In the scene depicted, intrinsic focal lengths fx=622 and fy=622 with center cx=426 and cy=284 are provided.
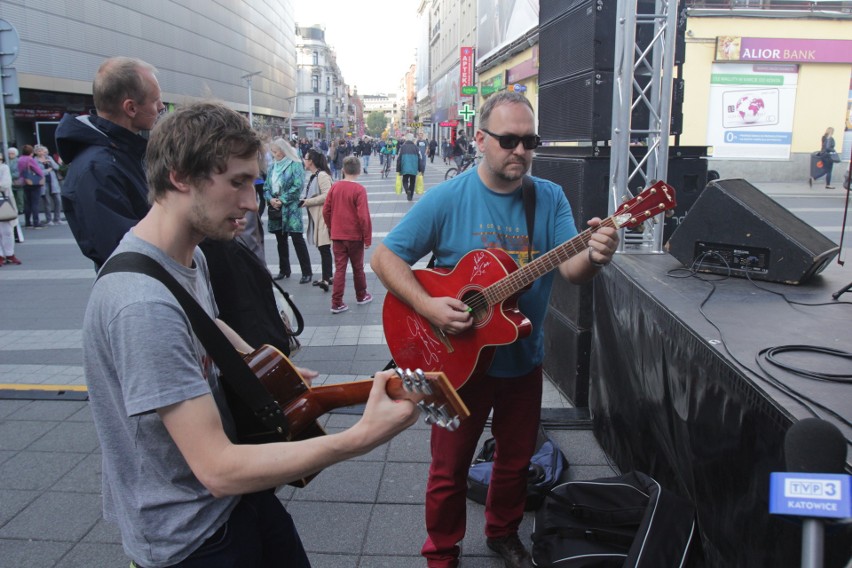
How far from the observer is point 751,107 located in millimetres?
20484

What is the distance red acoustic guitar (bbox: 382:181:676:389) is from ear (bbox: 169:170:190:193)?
1447mm

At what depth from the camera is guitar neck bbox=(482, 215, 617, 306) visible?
2570 mm

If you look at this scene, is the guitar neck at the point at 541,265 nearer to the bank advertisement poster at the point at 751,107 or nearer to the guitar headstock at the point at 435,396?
the guitar headstock at the point at 435,396

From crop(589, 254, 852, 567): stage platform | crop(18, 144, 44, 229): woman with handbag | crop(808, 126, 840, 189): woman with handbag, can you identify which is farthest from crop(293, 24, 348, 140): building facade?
crop(589, 254, 852, 567): stage platform

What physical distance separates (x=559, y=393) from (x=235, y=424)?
3.51 m

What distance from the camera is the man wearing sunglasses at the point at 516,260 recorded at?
8.66 ft

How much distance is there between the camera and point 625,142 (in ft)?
13.9

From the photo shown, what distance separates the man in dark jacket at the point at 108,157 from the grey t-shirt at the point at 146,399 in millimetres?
1409

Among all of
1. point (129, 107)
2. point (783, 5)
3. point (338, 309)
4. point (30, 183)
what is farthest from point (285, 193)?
point (783, 5)

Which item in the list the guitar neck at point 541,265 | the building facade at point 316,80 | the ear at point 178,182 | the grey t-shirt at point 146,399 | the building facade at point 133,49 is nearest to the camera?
the grey t-shirt at point 146,399

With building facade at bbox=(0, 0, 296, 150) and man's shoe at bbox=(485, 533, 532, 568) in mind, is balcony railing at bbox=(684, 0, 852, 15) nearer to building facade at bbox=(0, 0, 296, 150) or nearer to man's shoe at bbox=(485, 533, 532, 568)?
building facade at bbox=(0, 0, 296, 150)

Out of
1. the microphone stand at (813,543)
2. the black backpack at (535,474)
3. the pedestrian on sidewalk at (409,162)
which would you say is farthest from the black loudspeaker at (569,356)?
the pedestrian on sidewalk at (409,162)

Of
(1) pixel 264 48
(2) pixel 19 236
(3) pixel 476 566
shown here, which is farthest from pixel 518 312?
(1) pixel 264 48

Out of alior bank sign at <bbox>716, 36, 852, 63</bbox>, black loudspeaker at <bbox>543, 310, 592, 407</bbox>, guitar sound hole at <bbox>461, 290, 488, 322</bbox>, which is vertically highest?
alior bank sign at <bbox>716, 36, 852, 63</bbox>
